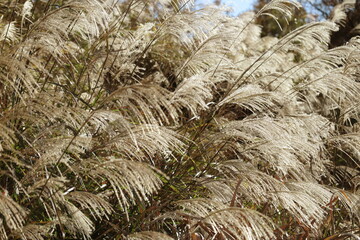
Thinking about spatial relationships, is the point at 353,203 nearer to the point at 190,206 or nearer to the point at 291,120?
the point at 291,120

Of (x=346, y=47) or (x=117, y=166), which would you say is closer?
(x=117, y=166)

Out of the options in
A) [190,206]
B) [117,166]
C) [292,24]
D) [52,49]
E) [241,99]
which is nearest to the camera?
[117,166]

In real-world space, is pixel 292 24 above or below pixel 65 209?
above

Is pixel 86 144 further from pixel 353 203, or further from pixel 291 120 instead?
pixel 353 203

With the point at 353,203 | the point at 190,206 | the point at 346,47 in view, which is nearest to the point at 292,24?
the point at 346,47

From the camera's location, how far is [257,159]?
143 inches

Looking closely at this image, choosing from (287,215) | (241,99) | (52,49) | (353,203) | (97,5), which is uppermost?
(97,5)

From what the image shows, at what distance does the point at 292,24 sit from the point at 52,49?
10.2m

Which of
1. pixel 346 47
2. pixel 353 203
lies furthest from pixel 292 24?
pixel 353 203

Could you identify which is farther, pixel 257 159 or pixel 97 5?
pixel 257 159

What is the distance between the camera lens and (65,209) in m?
2.68

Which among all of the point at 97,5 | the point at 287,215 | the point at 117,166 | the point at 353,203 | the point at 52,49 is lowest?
the point at 287,215

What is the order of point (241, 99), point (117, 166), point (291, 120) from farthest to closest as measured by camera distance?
point (291, 120), point (241, 99), point (117, 166)

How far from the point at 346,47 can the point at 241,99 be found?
111cm
